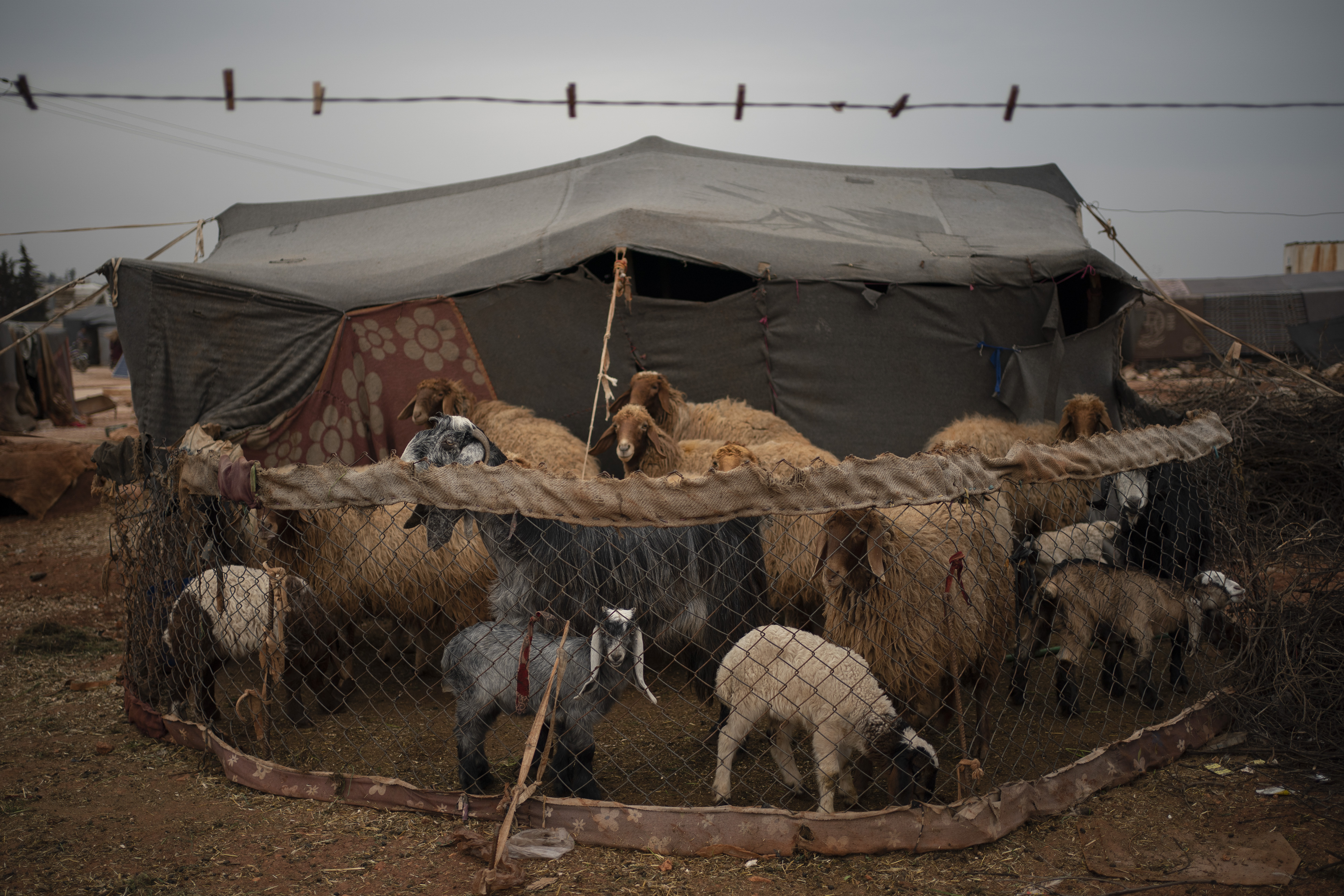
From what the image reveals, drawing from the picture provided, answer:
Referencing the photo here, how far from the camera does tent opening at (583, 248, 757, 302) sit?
9352 millimetres

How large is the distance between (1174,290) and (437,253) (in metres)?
18.4

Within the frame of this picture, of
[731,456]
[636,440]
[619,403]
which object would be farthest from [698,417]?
[731,456]

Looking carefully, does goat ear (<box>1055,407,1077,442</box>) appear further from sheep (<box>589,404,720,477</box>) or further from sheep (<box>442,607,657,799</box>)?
sheep (<box>442,607,657,799</box>)

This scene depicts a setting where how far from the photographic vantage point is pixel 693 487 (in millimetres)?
3088

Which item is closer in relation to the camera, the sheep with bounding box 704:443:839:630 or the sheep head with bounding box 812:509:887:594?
the sheep head with bounding box 812:509:887:594

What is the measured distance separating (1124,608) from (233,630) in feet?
13.8

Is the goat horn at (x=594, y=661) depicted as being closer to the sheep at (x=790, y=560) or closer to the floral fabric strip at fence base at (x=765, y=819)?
the floral fabric strip at fence base at (x=765, y=819)

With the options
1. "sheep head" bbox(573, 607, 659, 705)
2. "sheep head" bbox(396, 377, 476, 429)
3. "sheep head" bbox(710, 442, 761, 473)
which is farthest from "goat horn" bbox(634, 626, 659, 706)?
"sheep head" bbox(396, 377, 476, 429)

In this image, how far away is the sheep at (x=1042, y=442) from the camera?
544cm

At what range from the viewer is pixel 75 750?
408cm

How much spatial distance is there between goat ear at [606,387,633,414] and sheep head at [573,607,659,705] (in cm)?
351

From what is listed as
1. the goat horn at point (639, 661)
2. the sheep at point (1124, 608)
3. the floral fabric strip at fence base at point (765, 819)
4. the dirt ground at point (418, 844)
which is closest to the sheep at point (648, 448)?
the sheep at point (1124, 608)

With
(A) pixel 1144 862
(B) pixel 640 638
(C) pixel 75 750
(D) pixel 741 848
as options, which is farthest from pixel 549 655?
(C) pixel 75 750

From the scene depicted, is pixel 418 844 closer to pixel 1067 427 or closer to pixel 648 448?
pixel 648 448
